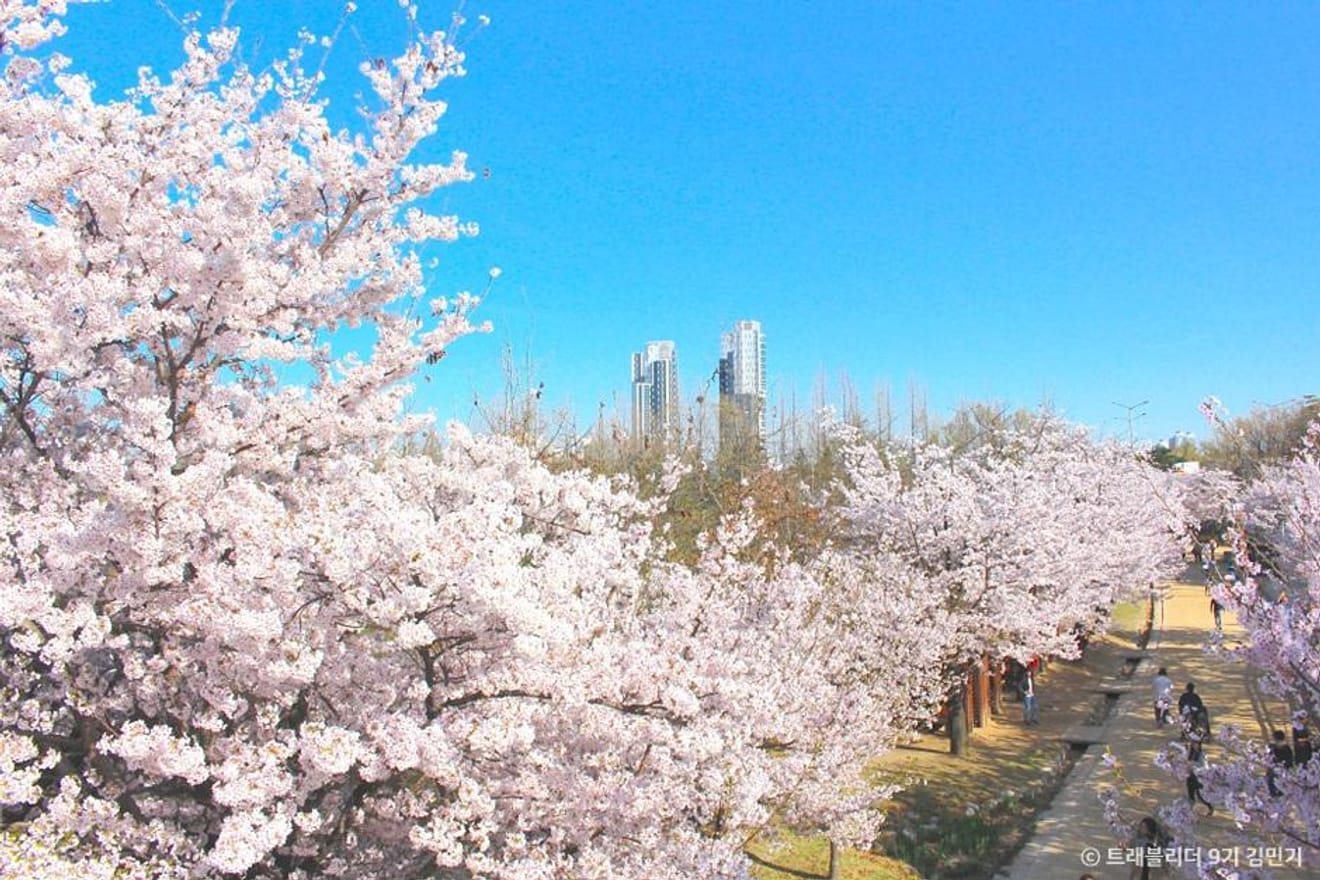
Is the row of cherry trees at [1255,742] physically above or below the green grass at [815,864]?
above

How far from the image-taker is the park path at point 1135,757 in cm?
1089

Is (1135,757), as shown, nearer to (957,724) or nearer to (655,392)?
(957,724)

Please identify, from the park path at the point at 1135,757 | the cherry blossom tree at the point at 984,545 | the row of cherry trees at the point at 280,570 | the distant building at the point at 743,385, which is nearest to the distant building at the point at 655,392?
the distant building at the point at 743,385

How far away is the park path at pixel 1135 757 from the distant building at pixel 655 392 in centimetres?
1397

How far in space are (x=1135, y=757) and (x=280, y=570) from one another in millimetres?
16606

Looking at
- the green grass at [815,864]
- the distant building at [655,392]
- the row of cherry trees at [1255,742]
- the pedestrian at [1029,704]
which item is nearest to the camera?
the row of cherry trees at [1255,742]

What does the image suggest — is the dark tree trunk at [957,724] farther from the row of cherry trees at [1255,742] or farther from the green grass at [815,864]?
the row of cherry trees at [1255,742]

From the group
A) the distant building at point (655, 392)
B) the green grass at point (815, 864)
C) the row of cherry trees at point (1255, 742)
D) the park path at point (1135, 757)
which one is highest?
the distant building at point (655, 392)

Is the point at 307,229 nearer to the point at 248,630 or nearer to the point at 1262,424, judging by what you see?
the point at 248,630

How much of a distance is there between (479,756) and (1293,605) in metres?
5.58

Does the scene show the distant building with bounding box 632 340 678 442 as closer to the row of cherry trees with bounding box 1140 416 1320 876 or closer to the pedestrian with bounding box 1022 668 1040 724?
the pedestrian with bounding box 1022 668 1040 724

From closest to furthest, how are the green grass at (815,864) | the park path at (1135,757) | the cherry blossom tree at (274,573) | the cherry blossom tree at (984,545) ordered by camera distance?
the cherry blossom tree at (274,573)
the green grass at (815,864)
the park path at (1135,757)
the cherry blossom tree at (984,545)

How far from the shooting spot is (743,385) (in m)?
47.6

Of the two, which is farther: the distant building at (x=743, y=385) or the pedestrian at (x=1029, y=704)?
the distant building at (x=743, y=385)
